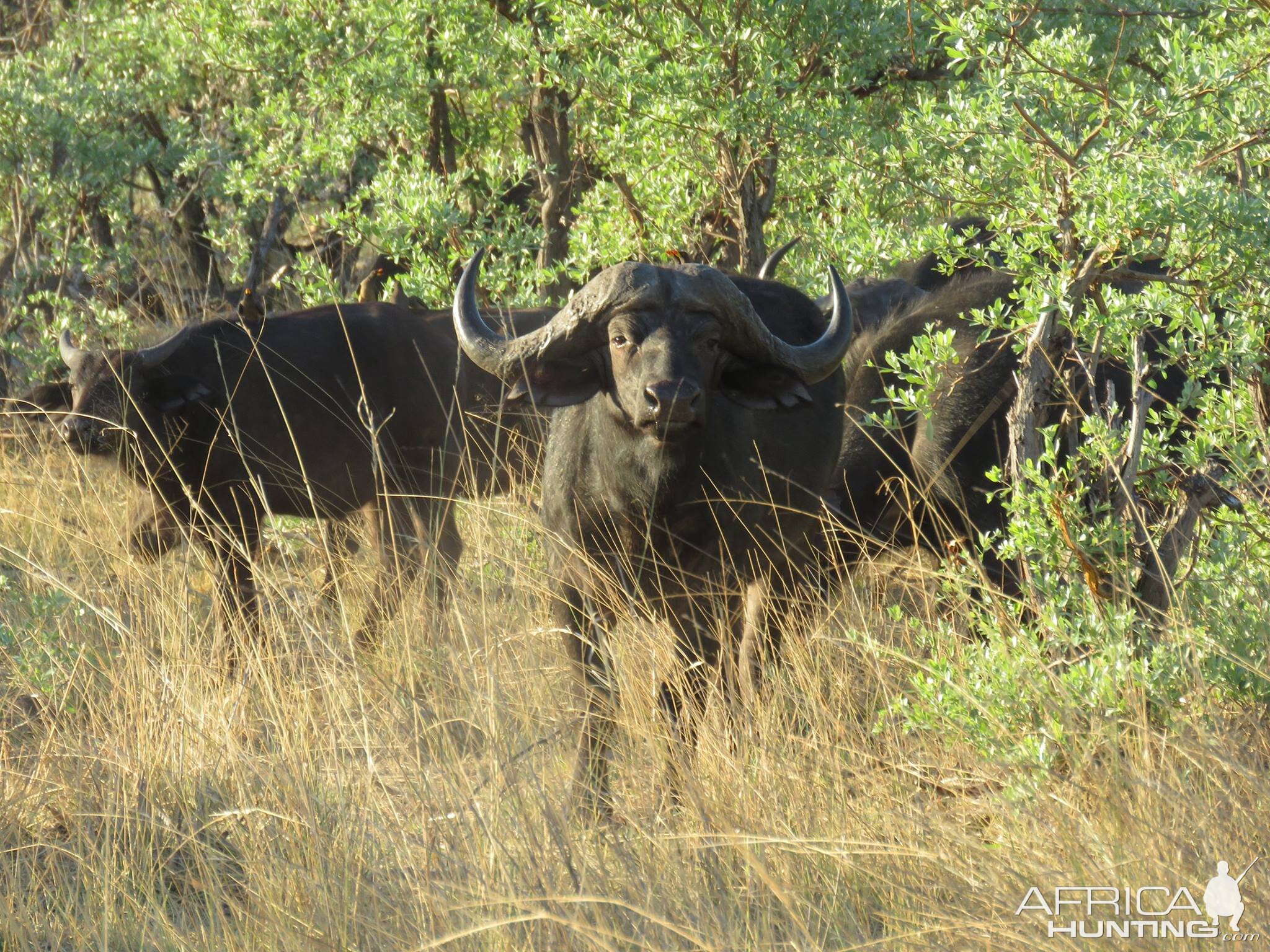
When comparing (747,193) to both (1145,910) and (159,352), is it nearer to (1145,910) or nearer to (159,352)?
(159,352)

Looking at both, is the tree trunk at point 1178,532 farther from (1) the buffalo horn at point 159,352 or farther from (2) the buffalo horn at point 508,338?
(1) the buffalo horn at point 159,352

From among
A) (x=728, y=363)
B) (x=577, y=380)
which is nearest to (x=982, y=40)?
(x=728, y=363)

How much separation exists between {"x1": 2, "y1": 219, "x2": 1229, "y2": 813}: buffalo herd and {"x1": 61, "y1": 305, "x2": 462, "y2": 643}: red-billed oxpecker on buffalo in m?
0.01

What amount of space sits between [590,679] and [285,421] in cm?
245

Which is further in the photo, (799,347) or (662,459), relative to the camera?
(799,347)

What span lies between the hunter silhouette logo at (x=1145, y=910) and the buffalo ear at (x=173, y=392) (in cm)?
468

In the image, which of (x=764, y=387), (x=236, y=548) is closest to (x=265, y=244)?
(x=236, y=548)

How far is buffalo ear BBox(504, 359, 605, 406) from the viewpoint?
460cm

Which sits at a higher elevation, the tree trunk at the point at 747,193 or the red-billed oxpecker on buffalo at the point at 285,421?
the tree trunk at the point at 747,193

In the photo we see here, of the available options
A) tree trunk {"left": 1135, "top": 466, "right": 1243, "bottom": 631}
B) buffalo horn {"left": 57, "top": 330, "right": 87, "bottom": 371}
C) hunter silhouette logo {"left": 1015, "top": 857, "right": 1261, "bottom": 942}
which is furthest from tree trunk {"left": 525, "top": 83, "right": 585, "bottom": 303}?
hunter silhouette logo {"left": 1015, "top": 857, "right": 1261, "bottom": 942}

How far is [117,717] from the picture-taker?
4.09 meters

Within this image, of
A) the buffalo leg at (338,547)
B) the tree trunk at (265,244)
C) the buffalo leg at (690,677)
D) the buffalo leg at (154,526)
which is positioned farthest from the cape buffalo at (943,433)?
the tree trunk at (265,244)

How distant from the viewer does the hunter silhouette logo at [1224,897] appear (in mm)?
2580

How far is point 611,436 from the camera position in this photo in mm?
4598
